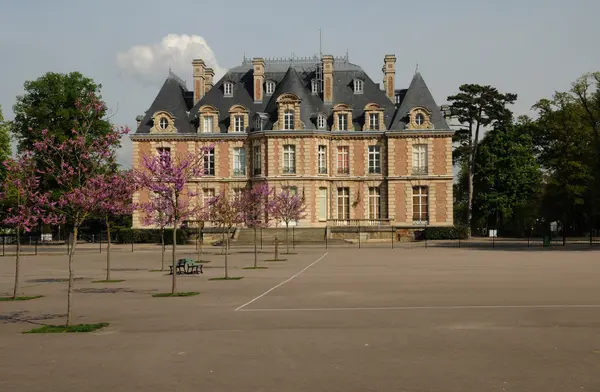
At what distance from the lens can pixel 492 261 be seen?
3544 centimetres

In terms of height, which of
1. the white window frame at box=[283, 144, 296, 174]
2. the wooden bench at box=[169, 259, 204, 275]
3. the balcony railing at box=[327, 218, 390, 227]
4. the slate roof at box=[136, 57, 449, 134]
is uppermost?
the slate roof at box=[136, 57, 449, 134]

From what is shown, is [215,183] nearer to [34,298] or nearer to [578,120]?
[578,120]

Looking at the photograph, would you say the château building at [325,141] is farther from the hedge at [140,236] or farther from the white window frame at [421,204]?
the hedge at [140,236]

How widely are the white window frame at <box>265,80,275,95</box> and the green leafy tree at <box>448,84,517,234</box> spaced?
18.0m

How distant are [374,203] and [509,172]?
18.3 meters

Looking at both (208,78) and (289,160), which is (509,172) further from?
(208,78)

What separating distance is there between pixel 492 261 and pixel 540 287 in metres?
13.8

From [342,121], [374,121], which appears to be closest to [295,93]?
[342,121]

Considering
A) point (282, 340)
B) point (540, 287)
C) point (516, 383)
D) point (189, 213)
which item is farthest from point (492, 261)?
point (516, 383)

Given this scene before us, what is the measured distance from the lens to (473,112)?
72.3 m

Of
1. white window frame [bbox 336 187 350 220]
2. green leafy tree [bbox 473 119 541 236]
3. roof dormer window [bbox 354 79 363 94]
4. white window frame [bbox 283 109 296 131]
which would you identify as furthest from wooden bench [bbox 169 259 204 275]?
green leafy tree [bbox 473 119 541 236]

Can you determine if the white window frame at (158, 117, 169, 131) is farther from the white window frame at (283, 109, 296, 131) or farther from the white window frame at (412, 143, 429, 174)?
the white window frame at (412, 143, 429, 174)

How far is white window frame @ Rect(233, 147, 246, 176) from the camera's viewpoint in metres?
65.7

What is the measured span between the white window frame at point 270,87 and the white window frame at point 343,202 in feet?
37.6
